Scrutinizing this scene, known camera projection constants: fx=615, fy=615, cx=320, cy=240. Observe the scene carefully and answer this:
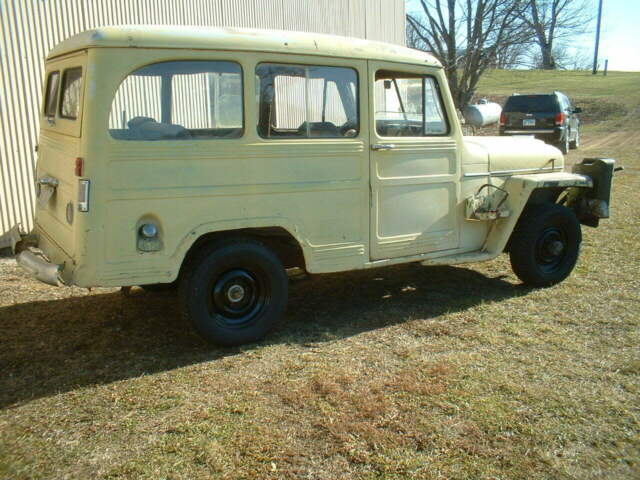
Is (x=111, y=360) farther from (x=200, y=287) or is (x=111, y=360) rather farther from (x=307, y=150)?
(x=307, y=150)

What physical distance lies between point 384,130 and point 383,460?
265 cm

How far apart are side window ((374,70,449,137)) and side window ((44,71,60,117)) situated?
2456mm

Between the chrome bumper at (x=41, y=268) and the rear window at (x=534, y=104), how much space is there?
15759 millimetres

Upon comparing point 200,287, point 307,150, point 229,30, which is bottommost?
point 200,287

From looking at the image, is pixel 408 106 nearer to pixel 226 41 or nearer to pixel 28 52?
pixel 226 41

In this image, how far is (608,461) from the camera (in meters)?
3.11

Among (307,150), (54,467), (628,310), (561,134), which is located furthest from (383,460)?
(561,134)

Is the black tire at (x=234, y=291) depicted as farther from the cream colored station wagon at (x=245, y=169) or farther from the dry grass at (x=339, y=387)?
the dry grass at (x=339, y=387)

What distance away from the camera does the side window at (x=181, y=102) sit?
13.0 ft

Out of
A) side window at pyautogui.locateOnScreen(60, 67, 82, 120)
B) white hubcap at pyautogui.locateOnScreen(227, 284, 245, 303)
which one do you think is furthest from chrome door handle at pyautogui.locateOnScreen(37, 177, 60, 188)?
white hubcap at pyautogui.locateOnScreen(227, 284, 245, 303)

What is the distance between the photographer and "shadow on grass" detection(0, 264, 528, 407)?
4.14 m

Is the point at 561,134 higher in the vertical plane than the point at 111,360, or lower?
higher

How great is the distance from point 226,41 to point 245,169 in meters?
0.86

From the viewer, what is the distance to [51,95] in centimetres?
484
